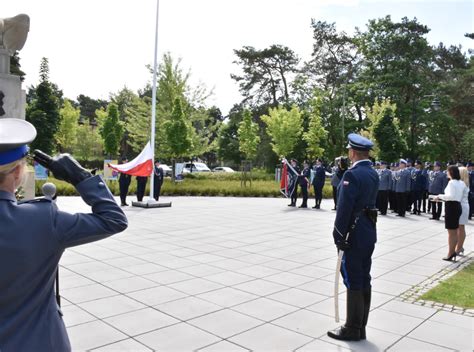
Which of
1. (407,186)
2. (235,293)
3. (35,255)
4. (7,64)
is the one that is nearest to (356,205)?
(235,293)

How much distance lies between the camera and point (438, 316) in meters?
5.04

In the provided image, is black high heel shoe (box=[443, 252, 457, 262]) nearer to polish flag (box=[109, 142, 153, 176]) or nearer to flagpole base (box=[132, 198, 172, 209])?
polish flag (box=[109, 142, 153, 176])

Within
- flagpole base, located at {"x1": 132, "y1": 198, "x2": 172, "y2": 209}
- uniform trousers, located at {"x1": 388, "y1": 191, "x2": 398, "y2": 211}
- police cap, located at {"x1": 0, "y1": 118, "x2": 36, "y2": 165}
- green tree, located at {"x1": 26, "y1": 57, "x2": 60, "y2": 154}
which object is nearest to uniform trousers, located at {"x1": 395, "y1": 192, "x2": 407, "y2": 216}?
uniform trousers, located at {"x1": 388, "y1": 191, "x2": 398, "y2": 211}

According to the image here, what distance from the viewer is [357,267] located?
432 cm

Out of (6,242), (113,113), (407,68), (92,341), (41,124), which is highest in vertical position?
(407,68)

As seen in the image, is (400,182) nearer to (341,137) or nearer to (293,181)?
(293,181)

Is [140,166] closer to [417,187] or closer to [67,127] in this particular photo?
[417,187]

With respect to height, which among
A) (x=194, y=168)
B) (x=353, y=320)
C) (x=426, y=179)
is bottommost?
(x=353, y=320)

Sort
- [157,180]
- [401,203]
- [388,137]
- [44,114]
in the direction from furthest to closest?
1. [44,114]
2. [388,137]
3. [157,180]
4. [401,203]

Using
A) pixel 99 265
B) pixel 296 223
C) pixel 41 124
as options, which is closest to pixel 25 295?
pixel 99 265

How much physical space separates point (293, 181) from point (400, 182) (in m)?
4.38

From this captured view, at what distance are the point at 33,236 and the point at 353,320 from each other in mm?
3555

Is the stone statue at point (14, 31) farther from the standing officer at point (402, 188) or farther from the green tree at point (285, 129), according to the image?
the green tree at point (285, 129)

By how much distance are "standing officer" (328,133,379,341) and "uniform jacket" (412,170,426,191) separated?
13019mm
